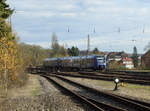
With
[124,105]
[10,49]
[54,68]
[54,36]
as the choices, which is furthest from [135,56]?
[124,105]

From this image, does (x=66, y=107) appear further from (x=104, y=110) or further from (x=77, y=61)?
(x=77, y=61)

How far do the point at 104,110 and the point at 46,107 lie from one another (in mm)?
2921

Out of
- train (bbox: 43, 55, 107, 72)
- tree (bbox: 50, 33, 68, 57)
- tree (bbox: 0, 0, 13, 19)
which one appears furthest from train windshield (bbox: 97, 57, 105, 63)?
tree (bbox: 50, 33, 68, 57)

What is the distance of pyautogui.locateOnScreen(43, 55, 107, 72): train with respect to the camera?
1705 inches

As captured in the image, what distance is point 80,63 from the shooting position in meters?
47.6

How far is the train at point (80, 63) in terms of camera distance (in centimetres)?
4331

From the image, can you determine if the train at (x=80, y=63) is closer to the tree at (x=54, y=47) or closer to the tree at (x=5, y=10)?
the tree at (x=5, y=10)

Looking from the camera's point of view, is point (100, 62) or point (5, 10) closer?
point (5, 10)

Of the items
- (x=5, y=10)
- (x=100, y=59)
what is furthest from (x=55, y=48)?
(x=5, y=10)

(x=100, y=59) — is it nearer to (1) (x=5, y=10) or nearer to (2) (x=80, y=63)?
(2) (x=80, y=63)

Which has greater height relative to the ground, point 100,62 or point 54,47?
point 54,47

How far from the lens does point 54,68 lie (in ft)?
204

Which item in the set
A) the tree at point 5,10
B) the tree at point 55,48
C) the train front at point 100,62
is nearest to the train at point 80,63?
the train front at point 100,62

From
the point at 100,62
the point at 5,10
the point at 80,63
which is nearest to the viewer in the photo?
the point at 5,10
